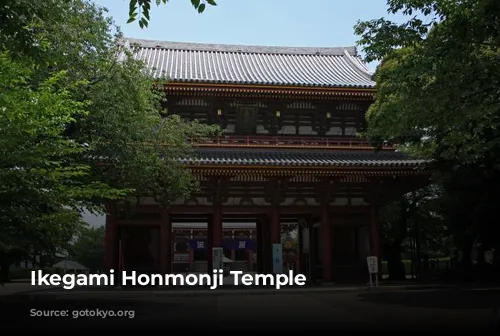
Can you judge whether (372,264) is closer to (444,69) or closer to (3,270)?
(444,69)

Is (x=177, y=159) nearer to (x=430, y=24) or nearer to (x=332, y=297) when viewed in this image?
(x=332, y=297)

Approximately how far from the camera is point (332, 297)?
16266 mm

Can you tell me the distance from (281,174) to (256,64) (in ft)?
34.4

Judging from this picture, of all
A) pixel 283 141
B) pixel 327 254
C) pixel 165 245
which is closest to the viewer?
pixel 165 245

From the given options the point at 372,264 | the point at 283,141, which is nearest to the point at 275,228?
the point at 283,141

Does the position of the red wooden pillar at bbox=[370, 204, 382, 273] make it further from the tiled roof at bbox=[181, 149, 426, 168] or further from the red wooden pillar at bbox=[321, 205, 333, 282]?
the tiled roof at bbox=[181, 149, 426, 168]

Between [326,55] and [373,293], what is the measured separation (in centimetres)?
1772

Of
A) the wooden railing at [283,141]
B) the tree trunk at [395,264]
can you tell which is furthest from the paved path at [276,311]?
the tree trunk at [395,264]

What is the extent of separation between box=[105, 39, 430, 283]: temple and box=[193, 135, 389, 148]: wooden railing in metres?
0.05

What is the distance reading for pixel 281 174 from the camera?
19.6 meters

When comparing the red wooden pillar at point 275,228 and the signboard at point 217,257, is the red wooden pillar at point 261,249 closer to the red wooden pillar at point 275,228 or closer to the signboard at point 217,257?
the red wooden pillar at point 275,228

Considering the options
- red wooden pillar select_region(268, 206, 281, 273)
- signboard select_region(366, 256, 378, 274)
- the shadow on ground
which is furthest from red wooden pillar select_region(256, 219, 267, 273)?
the shadow on ground

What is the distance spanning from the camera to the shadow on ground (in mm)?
13766

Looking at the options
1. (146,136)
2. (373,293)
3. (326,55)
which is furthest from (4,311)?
(326,55)
